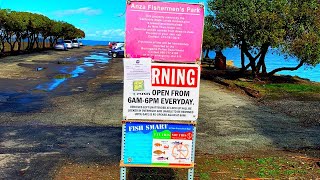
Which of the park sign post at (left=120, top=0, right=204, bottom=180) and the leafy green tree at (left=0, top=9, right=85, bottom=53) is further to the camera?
the leafy green tree at (left=0, top=9, right=85, bottom=53)

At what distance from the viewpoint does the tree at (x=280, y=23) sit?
63.0 ft

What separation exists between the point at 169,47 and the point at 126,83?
2.27 feet

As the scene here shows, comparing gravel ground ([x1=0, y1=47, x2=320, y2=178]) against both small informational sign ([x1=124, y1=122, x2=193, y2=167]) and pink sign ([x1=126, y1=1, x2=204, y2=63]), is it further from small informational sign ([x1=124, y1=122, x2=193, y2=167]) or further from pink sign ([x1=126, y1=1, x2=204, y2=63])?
pink sign ([x1=126, y1=1, x2=204, y2=63])

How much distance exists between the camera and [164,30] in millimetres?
4672

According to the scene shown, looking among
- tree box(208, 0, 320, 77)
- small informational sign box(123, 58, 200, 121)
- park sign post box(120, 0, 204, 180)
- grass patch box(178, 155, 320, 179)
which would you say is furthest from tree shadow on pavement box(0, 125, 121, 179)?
tree box(208, 0, 320, 77)

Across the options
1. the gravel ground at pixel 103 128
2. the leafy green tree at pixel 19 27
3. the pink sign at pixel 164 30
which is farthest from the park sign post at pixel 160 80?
the leafy green tree at pixel 19 27

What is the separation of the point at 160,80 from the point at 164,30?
0.61 metres

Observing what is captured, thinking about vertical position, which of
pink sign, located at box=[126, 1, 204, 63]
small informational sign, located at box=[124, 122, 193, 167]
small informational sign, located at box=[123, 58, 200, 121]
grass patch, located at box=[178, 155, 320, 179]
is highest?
pink sign, located at box=[126, 1, 204, 63]

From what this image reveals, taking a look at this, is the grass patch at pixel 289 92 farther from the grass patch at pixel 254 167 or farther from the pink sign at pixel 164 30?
the pink sign at pixel 164 30

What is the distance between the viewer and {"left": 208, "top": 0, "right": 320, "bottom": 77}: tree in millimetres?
19188

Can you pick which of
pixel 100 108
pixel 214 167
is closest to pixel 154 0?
pixel 214 167

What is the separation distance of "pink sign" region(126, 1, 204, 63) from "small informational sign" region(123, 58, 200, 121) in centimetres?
14

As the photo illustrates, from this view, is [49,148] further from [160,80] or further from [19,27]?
[19,27]

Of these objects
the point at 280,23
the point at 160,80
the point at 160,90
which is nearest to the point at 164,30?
the point at 160,80
